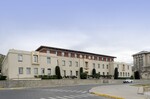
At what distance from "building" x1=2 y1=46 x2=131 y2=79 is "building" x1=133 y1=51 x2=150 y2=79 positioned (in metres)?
34.8

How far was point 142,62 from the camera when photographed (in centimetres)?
15188

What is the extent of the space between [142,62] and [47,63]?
88319mm

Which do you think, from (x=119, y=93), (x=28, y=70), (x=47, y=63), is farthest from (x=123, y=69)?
(x=119, y=93)

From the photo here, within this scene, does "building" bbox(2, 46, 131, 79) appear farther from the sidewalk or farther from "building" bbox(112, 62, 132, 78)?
the sidewalk

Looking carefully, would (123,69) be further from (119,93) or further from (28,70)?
(119,93)

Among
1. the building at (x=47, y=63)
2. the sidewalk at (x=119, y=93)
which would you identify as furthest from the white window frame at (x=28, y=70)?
the sidewalk at (x=119, y=93)

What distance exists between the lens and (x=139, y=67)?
152000mm

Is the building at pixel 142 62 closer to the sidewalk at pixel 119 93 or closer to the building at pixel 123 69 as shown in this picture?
the building at pixel 123 69

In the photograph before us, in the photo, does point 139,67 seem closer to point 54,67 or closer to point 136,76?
point 136,76

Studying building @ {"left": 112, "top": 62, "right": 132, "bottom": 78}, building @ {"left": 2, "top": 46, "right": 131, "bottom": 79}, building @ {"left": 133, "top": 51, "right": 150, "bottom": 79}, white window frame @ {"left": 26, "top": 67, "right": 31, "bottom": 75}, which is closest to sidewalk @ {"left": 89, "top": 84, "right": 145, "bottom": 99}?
building @ {"left": 2, "top": 46, "right": 131, "bottom": 79}

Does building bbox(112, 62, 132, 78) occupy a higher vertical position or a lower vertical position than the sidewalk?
higher

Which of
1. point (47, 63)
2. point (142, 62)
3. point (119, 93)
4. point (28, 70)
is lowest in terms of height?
Result: point (119, 93)

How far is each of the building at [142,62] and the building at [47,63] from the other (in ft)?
114

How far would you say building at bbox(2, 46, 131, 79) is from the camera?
218 feet
